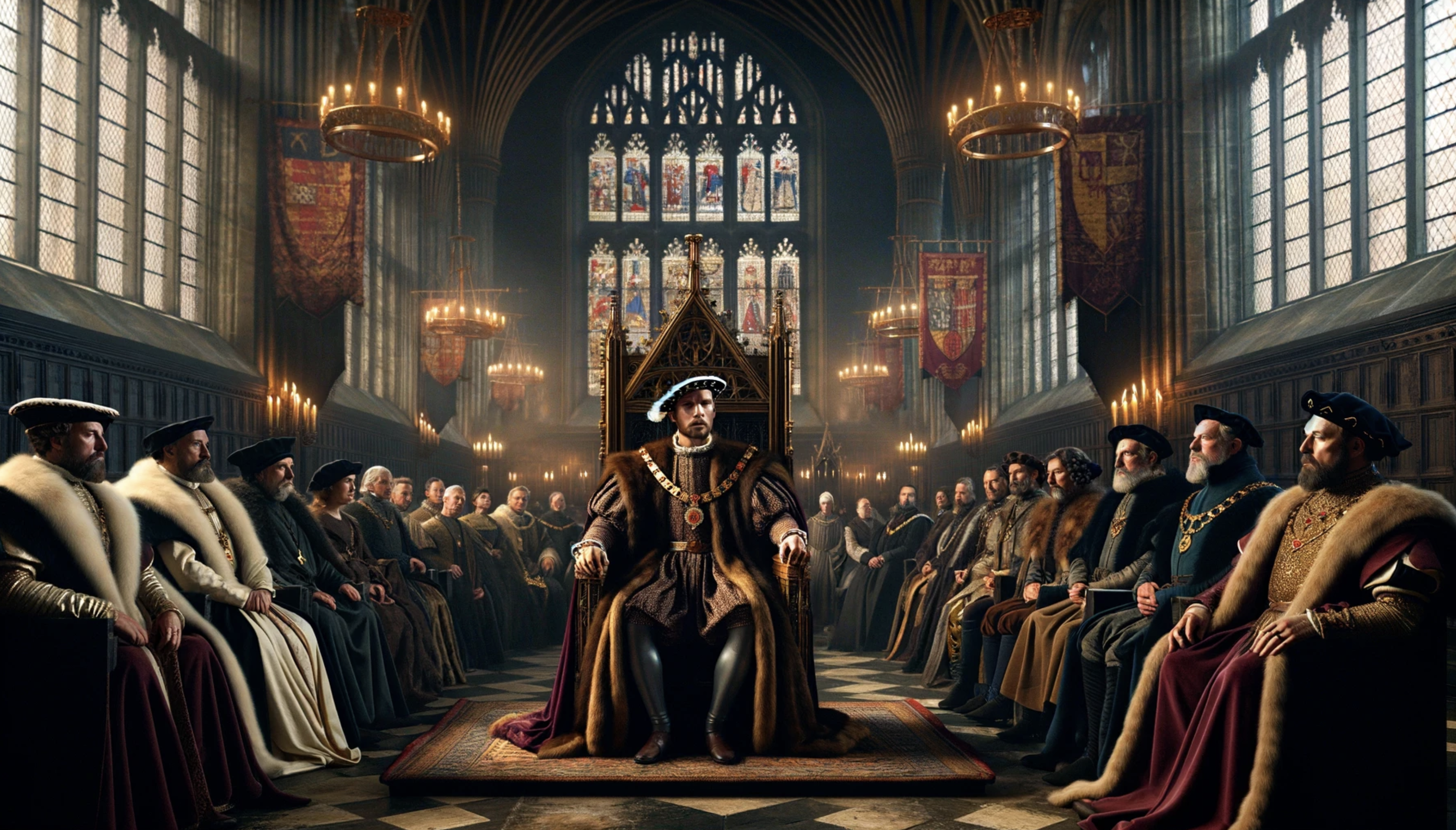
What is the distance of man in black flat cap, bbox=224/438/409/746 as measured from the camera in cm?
564

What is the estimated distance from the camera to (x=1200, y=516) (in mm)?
4754

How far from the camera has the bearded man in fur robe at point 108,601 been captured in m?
3.56

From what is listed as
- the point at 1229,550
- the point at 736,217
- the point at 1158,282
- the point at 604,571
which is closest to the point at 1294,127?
the point at 1158,282

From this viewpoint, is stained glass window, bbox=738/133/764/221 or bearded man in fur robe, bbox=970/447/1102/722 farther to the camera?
stained glass window, bbox=738/133/764/221

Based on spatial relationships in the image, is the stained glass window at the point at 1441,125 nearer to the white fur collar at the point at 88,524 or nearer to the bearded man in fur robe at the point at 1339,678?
the bearded man in fur robe at the point at 1339,678

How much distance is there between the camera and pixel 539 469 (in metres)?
23.0

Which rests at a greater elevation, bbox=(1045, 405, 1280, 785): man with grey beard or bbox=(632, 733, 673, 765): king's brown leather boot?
bbox=(1045, 405, 1280, 785): man with grey beard

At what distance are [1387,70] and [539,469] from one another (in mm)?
16522

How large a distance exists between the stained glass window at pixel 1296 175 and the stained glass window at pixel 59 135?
10.3 metres

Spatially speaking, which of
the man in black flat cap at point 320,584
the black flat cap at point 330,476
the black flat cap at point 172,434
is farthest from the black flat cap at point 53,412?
the black flat cap at point 330,476

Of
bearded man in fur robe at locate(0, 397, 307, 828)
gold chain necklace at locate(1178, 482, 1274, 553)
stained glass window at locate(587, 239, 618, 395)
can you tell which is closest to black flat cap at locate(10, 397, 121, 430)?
bearded man in fur robe at locate(0, 397, 307, 828)

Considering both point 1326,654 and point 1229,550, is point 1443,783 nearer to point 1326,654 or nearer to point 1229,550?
point 1326,654

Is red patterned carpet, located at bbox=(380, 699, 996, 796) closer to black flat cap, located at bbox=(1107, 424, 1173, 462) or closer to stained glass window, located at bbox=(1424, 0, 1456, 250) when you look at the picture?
black flat cap, located at bbox=(1107, 424, 1173, 462)

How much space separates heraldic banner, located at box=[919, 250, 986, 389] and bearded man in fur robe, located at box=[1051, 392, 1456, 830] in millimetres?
11406
